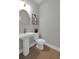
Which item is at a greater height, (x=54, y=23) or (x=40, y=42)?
(x=54, y=23)

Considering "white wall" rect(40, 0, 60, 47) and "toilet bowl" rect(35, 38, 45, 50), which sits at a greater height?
"white wall" rect(40, 0, 60, 47)

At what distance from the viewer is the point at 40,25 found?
4773mm

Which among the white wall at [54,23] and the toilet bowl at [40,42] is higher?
the white wall at [54,23]

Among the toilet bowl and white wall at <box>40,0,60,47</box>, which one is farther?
the toilet bowl

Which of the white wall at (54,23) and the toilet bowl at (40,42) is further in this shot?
the toilet bowl at (40,42)
